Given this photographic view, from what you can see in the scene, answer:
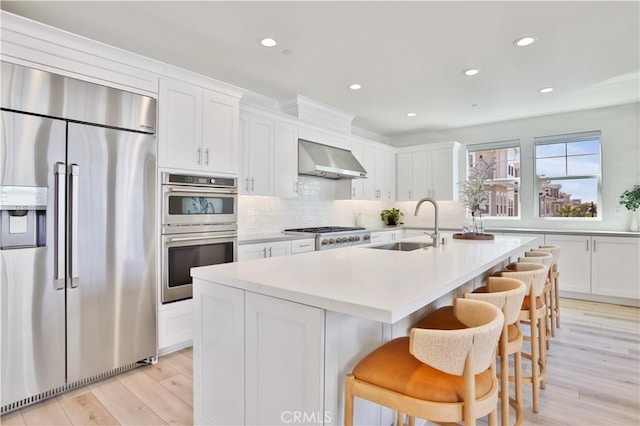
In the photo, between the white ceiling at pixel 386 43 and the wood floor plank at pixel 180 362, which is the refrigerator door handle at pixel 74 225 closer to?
the wood floor plank at pixel 180 362

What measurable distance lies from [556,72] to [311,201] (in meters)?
3.26

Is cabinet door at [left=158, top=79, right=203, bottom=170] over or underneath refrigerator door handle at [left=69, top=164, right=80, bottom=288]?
over

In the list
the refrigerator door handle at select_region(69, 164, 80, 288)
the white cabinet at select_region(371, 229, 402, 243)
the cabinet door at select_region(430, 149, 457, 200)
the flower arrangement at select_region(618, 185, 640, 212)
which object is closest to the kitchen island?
the refrigerator door handle at select_region(69, 164, 80, 288)

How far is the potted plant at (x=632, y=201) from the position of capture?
174 inches

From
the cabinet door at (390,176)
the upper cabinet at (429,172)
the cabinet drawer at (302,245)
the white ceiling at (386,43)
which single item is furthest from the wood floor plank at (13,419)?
the upper cabinet at (429,172)

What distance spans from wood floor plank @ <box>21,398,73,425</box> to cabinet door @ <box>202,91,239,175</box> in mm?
2007

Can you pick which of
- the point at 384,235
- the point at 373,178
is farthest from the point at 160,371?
the point at 373,178

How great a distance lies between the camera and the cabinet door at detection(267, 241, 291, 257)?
372 cm

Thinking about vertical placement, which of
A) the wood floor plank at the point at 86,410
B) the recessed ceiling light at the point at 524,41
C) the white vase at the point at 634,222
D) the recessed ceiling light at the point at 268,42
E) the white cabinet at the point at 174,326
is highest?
the recessed ceiling light at the point at 524,41

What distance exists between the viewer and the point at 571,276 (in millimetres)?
4789

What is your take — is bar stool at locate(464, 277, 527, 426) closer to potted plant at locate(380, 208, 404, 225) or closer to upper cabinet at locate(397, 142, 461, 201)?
upper cabinet at locate(397, 142, 461, 201)

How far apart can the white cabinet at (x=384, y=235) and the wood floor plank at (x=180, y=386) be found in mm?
3293

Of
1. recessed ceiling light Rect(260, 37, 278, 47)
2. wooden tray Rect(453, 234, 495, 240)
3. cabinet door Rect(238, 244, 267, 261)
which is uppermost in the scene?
recessed ceiling light Rect(260, 37, 278, 47)

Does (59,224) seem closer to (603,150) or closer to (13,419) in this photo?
(13,419)
